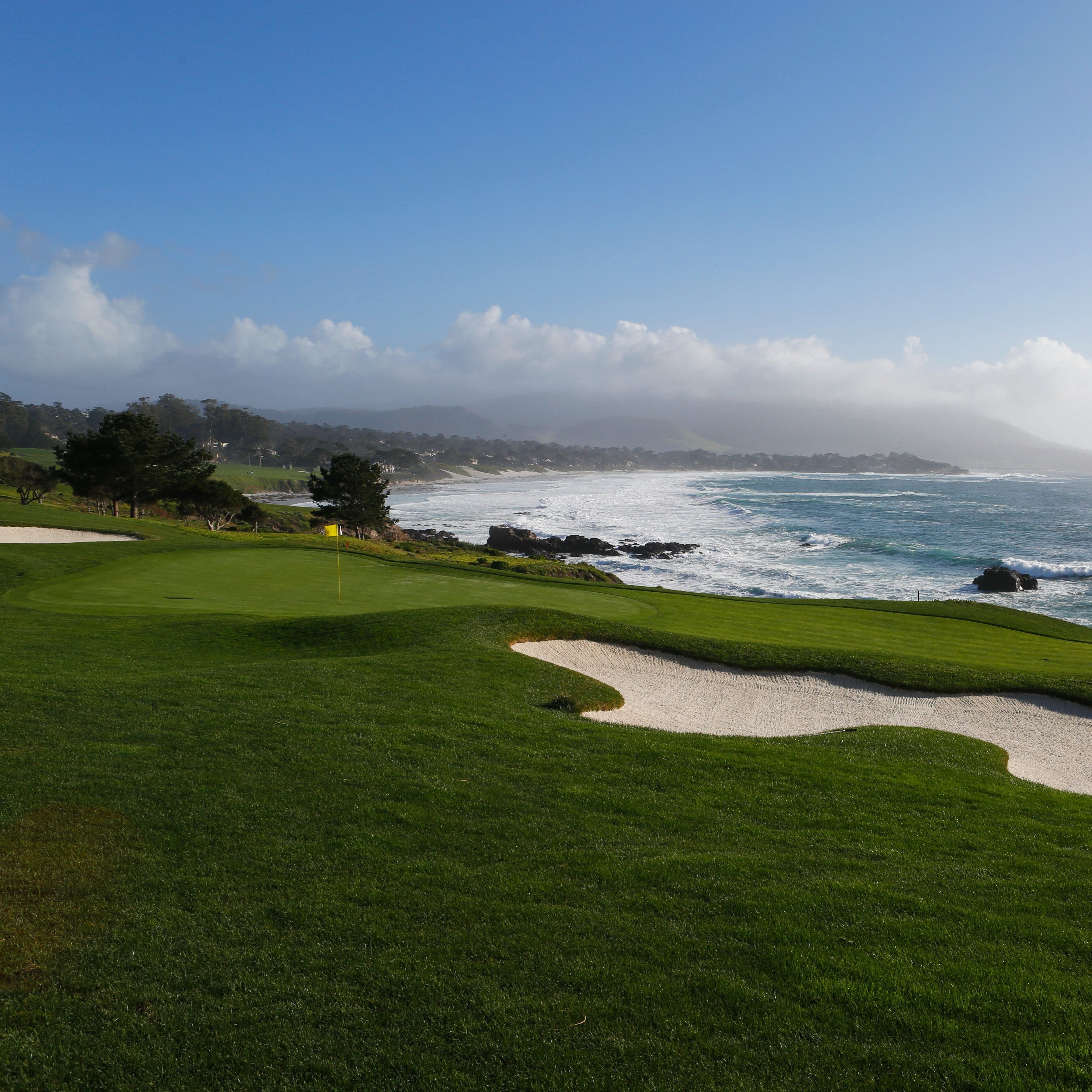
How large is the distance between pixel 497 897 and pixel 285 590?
17.5m

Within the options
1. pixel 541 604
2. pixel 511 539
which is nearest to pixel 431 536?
pixel 511 539

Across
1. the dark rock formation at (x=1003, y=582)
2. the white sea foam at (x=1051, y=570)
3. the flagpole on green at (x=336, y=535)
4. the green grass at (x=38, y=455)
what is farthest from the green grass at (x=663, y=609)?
the green grass at (x=38, y=455)

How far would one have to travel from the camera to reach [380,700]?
10406mm

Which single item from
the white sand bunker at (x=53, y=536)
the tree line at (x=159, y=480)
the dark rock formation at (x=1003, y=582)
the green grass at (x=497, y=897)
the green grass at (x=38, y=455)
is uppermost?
the green grass at (x=38, y=455)

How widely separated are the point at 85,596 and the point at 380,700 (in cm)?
1268

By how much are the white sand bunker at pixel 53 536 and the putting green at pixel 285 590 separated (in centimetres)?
679

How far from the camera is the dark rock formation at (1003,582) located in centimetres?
4238

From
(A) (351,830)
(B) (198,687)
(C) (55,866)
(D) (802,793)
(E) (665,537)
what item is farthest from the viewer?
(E) (665,537)

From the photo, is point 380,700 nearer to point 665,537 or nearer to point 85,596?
point 85,596

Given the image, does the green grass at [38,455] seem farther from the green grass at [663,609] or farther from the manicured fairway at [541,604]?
the green grass at [663,609]

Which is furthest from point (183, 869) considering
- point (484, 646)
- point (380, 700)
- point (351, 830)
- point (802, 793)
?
point (484, 646)

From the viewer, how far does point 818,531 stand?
7381 centimetres

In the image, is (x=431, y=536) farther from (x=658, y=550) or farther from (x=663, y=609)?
(x=663, y=609)

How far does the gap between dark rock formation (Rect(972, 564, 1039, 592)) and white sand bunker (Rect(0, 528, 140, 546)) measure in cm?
4402
